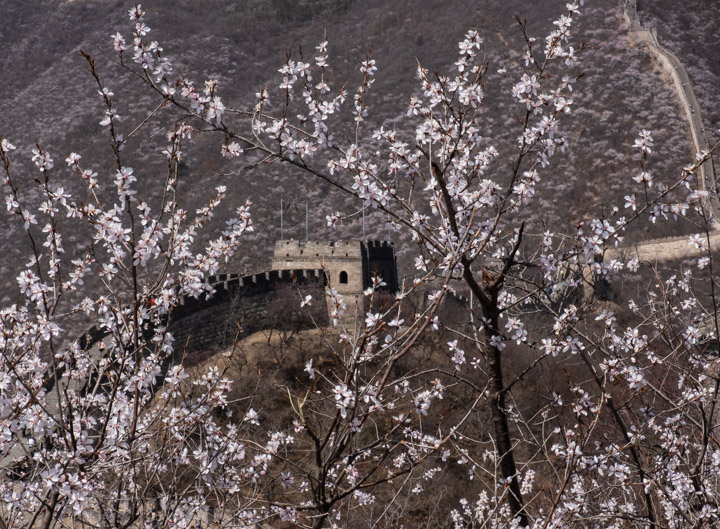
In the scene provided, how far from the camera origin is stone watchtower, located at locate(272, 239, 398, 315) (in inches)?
1286

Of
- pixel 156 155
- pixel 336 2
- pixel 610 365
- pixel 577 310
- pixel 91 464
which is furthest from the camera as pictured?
pixel 336 2

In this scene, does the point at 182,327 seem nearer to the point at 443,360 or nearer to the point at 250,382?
the point at 250,382

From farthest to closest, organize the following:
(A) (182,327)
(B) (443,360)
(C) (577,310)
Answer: (B) (443,360) → (A) (182,327) → (C) (577,310)

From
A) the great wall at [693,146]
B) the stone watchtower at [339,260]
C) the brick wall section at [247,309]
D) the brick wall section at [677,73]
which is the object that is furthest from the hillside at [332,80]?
the brick wall section at [247,309]

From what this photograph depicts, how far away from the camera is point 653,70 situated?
6519cm

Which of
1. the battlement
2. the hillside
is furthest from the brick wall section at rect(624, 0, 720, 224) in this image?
the battlement

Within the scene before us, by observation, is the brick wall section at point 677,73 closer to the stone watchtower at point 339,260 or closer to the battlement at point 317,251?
the stone watchtower at point 339,260

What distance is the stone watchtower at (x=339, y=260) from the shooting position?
32.7 metres

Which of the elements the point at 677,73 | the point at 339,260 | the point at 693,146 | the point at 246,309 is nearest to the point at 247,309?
the point at 246,309

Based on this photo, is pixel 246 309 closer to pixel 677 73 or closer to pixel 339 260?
pixel 339 260

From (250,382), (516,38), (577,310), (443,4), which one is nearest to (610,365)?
(577,310)

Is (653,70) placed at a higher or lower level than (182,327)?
higher

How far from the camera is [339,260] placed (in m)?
32.8

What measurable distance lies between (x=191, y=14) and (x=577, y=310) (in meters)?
96.7
